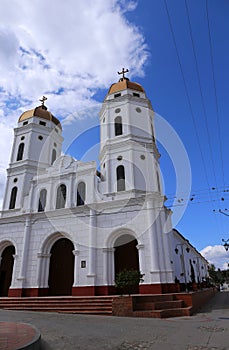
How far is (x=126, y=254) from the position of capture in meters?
18.8

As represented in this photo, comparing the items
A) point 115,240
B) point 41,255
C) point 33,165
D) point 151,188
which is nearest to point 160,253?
point 115,240

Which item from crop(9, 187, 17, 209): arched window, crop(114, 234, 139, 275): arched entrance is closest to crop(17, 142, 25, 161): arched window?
crop(9, 187, 17, 209): arched window

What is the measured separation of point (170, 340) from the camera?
7.39 m

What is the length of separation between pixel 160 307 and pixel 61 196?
11482 mm

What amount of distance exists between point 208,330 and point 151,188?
11.8m

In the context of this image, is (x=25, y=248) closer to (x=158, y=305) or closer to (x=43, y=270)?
(x=43, y=270)

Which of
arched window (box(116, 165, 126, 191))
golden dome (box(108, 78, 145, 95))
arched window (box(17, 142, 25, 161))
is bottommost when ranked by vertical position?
arched window (box(116, 165, 126, 191))

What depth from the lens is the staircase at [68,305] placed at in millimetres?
13245

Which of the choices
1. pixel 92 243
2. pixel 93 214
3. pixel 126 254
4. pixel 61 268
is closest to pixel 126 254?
pixel 126 254

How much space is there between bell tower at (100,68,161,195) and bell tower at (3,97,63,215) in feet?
18.8

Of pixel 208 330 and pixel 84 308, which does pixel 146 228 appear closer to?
pixel 84 308

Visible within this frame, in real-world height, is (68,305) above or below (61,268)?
below

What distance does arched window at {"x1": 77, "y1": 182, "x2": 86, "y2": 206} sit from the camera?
1988 cm

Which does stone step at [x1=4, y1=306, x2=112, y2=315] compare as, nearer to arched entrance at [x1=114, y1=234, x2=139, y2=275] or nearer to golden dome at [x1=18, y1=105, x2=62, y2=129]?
arched entrance at [x1=114, y1=234, x2=139, y2=275]
